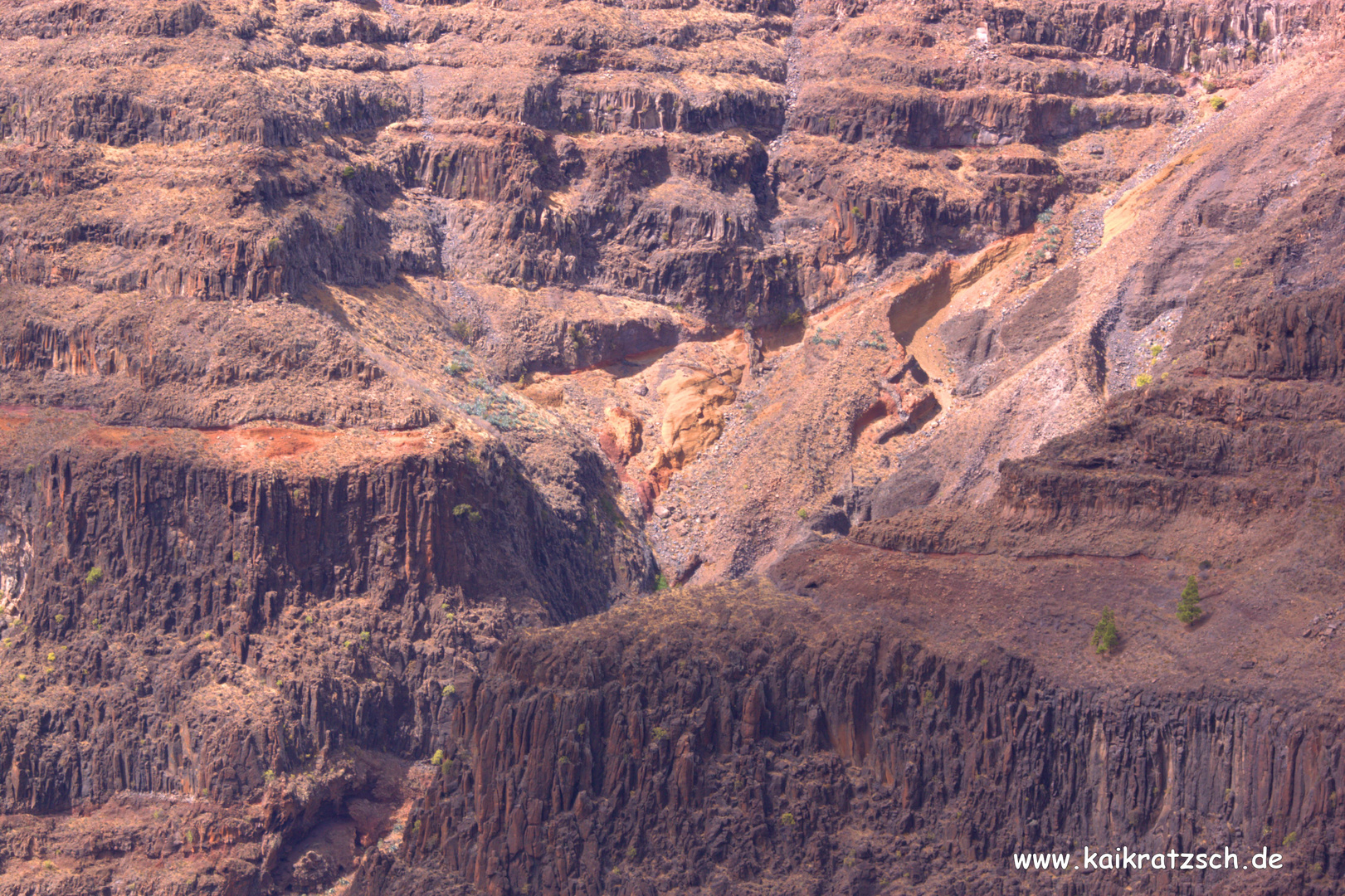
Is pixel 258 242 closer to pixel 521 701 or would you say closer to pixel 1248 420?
pixel 521 701

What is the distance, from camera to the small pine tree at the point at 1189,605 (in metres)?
49.9

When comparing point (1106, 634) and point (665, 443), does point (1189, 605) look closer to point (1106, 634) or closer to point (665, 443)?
point (1106, 634)

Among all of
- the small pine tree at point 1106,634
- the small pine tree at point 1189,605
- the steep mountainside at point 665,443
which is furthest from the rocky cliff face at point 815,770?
the small pine tree at point 1189,605

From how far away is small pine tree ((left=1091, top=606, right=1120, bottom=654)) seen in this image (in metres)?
49.9

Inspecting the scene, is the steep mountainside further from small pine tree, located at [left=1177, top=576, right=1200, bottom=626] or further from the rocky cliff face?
small pine tree, located at [left=1177, top=576, right=1200, bottom=626]

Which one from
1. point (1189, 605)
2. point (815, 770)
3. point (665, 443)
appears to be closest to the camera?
point (815, 770)

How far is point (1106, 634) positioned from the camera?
49969 mm

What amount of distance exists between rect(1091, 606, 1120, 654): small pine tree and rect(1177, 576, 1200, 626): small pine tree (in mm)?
1555

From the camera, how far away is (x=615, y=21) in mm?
80812

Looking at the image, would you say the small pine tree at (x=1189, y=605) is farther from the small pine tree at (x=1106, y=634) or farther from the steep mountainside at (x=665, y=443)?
the small pine tree at (x=1106, y=634)

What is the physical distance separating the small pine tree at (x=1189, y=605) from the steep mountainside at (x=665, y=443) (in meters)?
0.46

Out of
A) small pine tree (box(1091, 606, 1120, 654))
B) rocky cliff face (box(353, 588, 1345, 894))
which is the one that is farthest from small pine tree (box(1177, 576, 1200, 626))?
rocky cliff face (box(353, 588, 1345, 894))

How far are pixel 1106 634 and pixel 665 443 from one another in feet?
82.2

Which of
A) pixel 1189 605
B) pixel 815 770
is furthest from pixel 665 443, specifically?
pixel 1189 605
